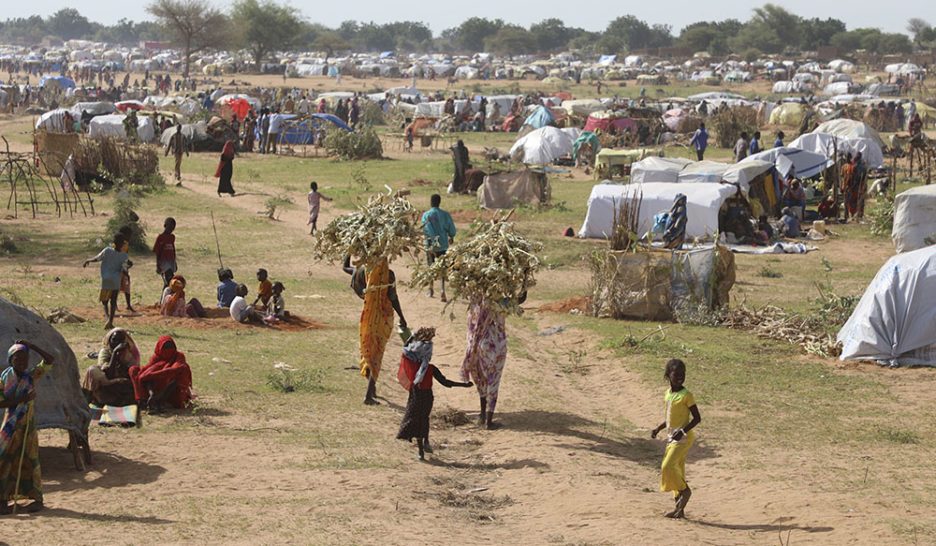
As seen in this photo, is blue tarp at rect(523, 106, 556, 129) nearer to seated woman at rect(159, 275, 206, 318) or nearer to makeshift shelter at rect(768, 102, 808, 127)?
makeshift shelter at rect(768, 102, 808, 127)

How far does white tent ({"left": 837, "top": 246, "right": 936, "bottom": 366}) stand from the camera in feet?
38.9

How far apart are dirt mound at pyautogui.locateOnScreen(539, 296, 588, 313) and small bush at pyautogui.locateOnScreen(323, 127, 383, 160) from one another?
18537 mm

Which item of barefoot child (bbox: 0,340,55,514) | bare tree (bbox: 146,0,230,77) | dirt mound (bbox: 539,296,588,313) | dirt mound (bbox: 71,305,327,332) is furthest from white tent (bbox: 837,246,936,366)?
bare tree (bbox: 146,0,230,77)

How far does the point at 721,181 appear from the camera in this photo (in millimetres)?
20969

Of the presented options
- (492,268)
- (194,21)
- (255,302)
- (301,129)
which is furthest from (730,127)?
(194,21)

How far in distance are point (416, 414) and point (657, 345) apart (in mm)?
5110

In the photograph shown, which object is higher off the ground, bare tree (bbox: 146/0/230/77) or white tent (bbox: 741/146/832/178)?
bare tree (bbox: 146/0/230/77)

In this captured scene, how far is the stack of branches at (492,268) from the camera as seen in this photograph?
9.25 meters

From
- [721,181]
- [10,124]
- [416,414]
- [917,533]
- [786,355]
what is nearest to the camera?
[917,533]

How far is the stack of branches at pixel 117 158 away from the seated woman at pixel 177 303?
1252cm

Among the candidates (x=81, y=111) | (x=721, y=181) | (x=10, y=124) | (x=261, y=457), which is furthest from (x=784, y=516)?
(x=10, y=124)

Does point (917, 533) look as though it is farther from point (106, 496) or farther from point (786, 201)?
point (786, 201)

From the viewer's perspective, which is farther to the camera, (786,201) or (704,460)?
(786,201)

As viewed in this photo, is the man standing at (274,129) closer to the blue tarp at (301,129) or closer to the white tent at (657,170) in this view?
the blue tarp at (301,129)
